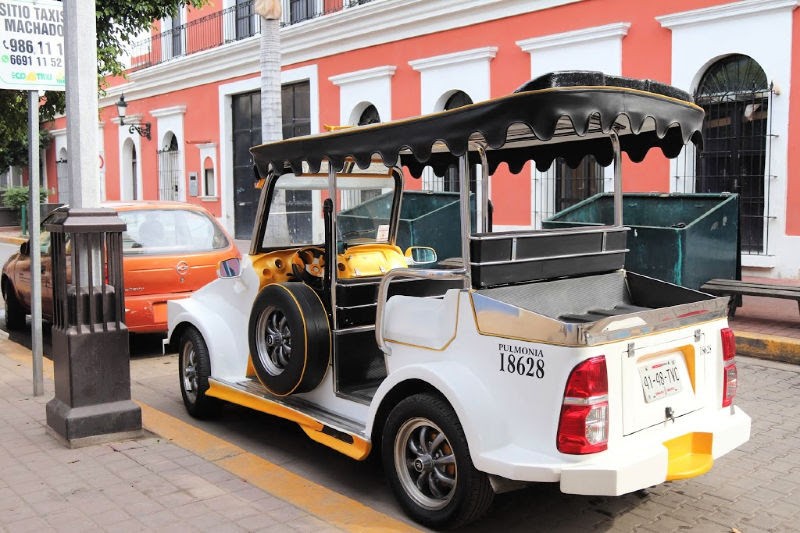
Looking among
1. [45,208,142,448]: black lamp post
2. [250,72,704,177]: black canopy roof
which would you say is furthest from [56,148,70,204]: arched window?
[250,72,704,177]: black canopy roof

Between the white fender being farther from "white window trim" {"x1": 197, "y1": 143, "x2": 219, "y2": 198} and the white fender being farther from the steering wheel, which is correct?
"white window trim" {"x1": 197, "y1": 143, "x2": 219, "y2": 198}

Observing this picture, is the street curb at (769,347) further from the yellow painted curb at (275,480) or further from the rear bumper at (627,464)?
the yellow painted curb at (275,480)

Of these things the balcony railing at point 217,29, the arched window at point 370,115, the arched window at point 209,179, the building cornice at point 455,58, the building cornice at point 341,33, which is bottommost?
the arched window at point 209,179

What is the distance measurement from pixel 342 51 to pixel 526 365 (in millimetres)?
16022

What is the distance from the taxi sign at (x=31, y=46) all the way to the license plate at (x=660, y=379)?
485 cm

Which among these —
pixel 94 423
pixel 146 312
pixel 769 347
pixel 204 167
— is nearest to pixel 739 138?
pixel 769 347

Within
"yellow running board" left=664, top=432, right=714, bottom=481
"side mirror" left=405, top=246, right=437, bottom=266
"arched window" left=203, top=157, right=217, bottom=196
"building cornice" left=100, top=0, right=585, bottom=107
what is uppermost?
"building cornice" left=100, top=0, right=585, bottom=107

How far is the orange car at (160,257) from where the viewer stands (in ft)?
26.3

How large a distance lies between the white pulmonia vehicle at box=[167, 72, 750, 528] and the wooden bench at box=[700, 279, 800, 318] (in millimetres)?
4298

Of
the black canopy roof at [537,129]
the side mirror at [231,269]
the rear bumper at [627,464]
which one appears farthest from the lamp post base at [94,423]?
the rear bumper at [627,464]

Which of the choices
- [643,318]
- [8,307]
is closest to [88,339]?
[643,318]

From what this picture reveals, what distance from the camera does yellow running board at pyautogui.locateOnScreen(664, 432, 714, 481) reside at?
3.73 m

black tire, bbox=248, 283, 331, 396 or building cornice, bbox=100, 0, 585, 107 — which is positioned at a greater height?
building cornice, bbox=100, 0, 585, 107

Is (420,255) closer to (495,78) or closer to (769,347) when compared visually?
Answer: (769,347)
